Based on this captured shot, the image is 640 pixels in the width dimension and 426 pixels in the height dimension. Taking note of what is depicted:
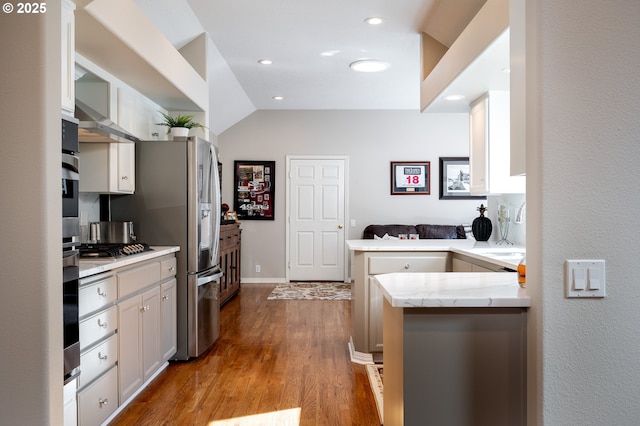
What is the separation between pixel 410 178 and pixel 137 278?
5.23 m

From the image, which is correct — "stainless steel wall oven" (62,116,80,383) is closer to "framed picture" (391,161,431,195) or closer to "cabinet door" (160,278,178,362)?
"cabinet door" (160,278,178,362)

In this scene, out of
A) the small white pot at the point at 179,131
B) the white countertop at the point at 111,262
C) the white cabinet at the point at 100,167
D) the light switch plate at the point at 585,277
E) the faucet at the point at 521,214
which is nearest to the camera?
the light switch plate at the point at 585,277

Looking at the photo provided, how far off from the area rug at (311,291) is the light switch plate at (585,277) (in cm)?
481

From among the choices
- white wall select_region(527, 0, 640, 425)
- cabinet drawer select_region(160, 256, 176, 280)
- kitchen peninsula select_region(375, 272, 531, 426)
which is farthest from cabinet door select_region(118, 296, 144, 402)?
white wall select_region(527, 0, 640, 425)

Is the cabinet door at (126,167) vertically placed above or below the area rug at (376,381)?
above

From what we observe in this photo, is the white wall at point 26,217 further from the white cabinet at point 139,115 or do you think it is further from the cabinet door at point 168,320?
the white cabinet at point 139,115

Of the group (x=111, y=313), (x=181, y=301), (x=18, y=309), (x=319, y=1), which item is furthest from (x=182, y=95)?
(x=18, y=309)

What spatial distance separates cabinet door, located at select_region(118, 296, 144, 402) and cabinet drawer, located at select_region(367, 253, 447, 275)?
165cm

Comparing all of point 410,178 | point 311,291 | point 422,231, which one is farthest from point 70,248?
point 410,178

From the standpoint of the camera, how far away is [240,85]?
5.89 meters

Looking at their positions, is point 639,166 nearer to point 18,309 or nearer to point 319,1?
point 18,309

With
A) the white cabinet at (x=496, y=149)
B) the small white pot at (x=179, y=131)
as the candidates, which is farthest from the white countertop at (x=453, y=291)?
the small white pot at (x=179, y=131)

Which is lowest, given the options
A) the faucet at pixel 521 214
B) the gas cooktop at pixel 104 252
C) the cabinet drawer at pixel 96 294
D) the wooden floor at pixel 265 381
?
the wooden floor at pixel 265 381

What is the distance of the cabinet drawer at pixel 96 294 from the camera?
2.17 meters
